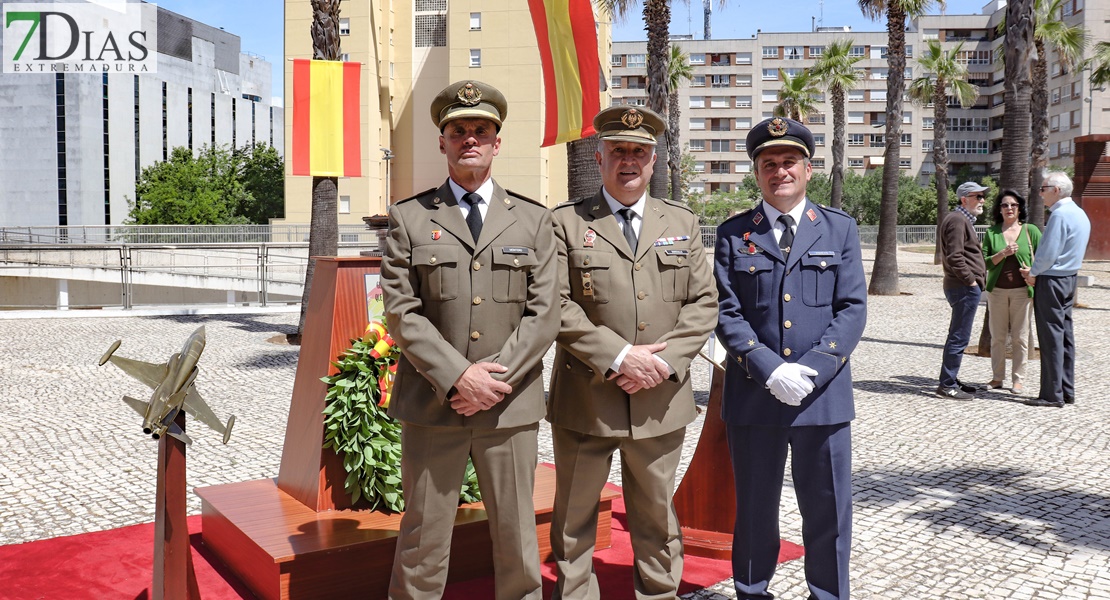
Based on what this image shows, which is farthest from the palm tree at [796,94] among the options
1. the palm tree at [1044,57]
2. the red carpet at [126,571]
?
the red carpet at [126,571]

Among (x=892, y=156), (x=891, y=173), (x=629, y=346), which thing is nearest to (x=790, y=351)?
(x=629, y=346)

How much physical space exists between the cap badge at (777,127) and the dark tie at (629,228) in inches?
26.1

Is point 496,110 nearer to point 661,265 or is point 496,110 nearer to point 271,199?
point 661,265

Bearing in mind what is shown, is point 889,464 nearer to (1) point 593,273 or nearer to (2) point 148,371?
(1) point 593,273

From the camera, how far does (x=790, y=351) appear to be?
374 cm

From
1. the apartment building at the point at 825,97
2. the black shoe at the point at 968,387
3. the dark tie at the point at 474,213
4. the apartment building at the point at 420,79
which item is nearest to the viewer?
the dark tie at the point at 474,213

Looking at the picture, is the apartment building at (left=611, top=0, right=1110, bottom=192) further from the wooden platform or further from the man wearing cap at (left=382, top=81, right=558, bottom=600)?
the man wearing cap at (left=382, top=81, right=558, bottom=600)

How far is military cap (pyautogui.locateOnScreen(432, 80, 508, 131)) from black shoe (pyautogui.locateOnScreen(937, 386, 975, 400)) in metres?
7.34

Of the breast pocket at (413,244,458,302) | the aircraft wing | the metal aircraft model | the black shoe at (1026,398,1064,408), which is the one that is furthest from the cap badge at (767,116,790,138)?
the black shoe at (1026,398,1064,408)

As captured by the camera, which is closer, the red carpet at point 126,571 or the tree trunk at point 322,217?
the red carpet at point 126,571

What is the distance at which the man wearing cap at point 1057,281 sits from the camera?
852 centimetres

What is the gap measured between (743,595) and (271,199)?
57.4 m

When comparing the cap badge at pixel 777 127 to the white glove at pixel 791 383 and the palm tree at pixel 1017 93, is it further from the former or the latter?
the palm tree at pixel 1017 93

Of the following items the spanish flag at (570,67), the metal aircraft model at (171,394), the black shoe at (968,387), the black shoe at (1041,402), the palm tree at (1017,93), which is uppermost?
the palm tree at (1017,93)
